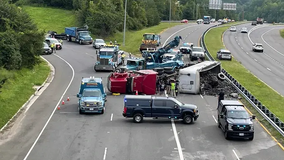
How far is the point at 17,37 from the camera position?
48500mm

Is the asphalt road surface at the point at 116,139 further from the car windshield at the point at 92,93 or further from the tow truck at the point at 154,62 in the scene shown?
the tow truck at the point at 154,62

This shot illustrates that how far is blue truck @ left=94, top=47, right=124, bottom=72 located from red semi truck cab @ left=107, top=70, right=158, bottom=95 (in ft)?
32.6

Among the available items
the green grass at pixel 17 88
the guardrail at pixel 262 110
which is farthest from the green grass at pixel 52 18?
the guardrail at pixel 262 110

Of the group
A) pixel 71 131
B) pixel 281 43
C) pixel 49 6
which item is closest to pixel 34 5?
pixel 49 6

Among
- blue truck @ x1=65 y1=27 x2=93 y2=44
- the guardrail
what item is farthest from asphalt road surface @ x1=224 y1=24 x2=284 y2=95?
blue truck @ x1=65 y1=27 x2=93 y2=44

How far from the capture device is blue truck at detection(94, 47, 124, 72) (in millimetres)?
49094

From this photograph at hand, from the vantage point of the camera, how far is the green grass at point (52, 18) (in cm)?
9175

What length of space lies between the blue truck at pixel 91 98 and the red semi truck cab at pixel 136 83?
4.47 meters

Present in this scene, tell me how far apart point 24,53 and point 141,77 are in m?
16.6

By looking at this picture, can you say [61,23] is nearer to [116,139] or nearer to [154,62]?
[154,62]

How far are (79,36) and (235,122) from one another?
50.8 m

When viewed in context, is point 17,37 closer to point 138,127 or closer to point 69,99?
point 69,99

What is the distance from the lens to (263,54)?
73.0m

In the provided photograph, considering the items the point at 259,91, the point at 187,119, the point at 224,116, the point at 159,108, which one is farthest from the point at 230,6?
the point at 224,116
